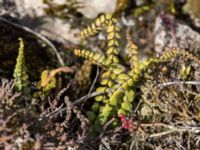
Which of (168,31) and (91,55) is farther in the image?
(168,31)

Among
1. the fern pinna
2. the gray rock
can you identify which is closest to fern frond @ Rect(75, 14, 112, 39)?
the fern pinna

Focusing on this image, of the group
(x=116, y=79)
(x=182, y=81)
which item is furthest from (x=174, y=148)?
(x=116, y=79)

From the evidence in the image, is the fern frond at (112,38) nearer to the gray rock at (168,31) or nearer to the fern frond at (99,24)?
the fern frond at (99,24)

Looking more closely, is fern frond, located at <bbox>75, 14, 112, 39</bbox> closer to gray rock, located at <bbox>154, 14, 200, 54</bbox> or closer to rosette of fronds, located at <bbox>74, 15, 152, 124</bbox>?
rosette of fronds, located at <bbox>74, 15, 152, 124</bbox>

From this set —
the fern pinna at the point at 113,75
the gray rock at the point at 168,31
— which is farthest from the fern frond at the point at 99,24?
the gray rock at the point at 168,31

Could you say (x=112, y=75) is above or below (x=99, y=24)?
below

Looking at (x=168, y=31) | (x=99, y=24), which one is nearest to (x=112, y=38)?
(x=99, y=24)

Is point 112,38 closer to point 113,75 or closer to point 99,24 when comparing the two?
point 99,24

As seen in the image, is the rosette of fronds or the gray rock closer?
the rosette of fronds

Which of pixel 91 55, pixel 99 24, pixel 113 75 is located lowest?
pixel 113 75
